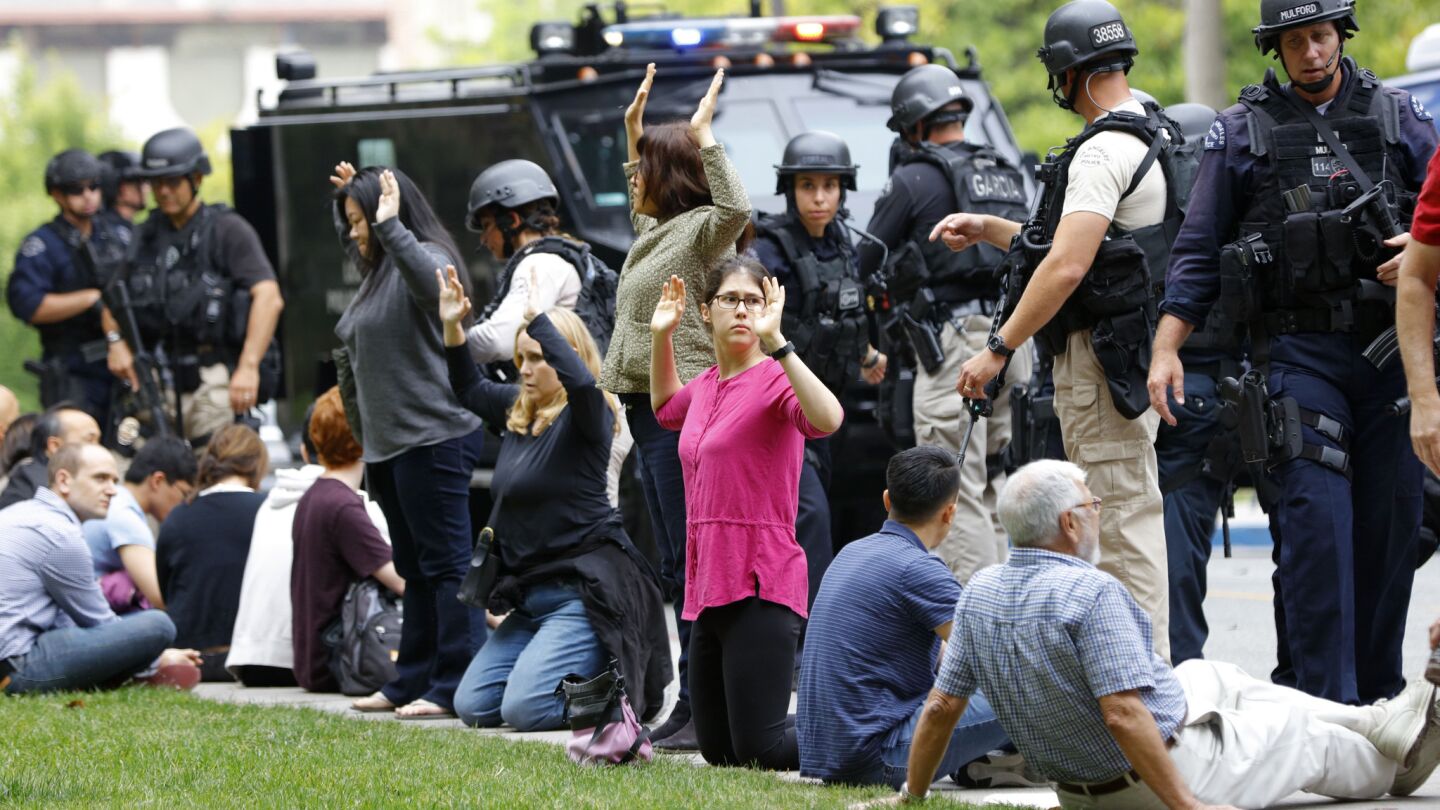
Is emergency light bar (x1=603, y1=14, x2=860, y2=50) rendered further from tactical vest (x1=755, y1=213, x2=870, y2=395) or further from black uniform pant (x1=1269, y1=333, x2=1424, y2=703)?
black uniform pant (x1=1269, y1=333, x2=1424, y2=703)

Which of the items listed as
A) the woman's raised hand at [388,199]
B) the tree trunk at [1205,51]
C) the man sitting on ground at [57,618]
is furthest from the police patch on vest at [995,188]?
the tree trunk at [1205,51]

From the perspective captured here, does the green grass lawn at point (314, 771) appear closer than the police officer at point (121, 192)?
Yes

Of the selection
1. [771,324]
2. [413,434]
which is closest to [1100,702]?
[771,324]

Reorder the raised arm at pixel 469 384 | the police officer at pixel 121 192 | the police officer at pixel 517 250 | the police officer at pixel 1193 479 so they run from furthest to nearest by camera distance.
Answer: the police officer at pixel 121 192, the police officer at pixel 517 250, the raised arm at pixel 469 384, the police officer at pixel 1193 479

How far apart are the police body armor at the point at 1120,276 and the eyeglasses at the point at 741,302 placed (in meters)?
0.83

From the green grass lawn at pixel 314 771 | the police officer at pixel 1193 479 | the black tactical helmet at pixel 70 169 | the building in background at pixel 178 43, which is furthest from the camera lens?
the building in background at pixel 178 43

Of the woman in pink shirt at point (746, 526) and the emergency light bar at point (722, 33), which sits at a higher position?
the emergency light bar at point (722, 33)

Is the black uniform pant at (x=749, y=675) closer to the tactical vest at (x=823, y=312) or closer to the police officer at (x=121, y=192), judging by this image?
the tactical vest at (x=823, y=312)

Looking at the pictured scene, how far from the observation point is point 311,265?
1291cm

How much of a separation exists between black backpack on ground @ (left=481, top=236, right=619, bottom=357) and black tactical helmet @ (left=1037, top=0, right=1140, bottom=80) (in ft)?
7.81

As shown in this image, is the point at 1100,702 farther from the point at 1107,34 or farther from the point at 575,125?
the point at 575,125

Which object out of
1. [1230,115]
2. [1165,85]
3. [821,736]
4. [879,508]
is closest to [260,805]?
[821,736]

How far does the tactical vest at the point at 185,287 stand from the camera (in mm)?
11531

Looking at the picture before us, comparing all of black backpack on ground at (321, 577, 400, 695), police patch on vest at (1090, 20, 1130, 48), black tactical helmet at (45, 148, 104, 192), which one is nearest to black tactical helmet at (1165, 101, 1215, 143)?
police patch on vest at (1090, 20, 1130, 48)
